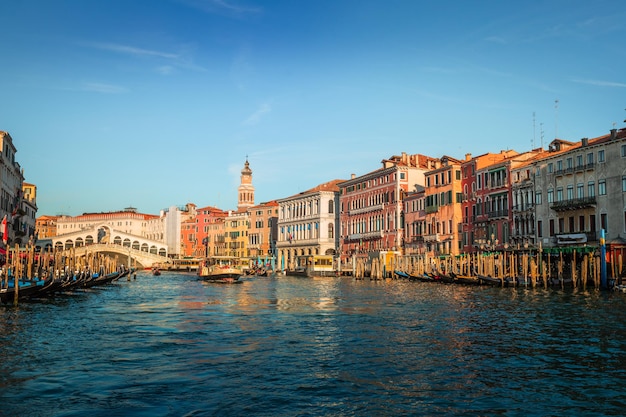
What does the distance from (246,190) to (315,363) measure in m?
85.4

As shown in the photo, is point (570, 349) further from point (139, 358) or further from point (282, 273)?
point (282, 273)

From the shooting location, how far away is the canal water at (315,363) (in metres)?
8.58

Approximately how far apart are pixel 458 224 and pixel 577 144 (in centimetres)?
1205

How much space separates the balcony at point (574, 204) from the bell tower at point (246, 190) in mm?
63048

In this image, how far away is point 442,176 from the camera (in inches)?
1919

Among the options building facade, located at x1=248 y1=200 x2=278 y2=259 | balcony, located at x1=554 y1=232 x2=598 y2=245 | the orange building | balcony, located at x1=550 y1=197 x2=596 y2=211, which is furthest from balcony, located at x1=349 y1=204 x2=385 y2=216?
balcony, located at x1=554 y1=232 x2=598 y2=245

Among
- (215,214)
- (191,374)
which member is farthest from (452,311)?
(215,214)

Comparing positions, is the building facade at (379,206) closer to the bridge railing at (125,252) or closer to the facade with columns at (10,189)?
the bridge railing at (125,252)

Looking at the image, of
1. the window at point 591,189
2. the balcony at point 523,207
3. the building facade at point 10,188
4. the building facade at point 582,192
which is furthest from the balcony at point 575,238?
the building facade at point 10,188

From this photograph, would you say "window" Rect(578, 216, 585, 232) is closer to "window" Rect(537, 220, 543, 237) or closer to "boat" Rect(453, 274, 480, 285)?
"window" Rect(537, 220, 543, 237)

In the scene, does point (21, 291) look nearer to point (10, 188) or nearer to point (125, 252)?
point (10, 188)

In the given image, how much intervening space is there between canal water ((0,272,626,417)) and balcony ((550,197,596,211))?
14.4 m

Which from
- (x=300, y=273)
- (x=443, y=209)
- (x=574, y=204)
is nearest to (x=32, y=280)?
(x=574, y=204)

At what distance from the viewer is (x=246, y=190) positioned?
315ft
